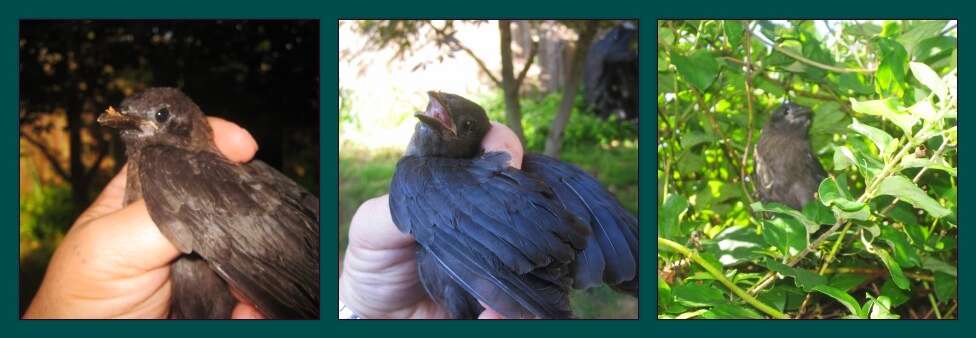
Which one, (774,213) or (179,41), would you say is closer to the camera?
(774,213)

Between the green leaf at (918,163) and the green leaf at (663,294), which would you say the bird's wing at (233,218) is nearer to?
the green leaf at (663,294)

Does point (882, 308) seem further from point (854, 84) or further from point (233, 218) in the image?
point (233, 218)

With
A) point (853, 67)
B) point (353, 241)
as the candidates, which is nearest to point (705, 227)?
point (853, 67)

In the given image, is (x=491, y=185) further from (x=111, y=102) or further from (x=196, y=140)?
(x=111, y=102)

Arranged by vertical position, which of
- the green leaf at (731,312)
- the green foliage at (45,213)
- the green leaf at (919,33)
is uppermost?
the green leaf at (919,33)

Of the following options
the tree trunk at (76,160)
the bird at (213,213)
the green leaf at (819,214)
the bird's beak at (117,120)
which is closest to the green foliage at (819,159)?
the green leaf at (819,214)

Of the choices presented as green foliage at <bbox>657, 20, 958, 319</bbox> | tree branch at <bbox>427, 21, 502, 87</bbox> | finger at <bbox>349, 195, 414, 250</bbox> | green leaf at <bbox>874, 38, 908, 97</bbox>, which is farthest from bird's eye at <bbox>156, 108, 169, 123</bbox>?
green leaf at <bbox>874, 38, 908, 97</bbox>

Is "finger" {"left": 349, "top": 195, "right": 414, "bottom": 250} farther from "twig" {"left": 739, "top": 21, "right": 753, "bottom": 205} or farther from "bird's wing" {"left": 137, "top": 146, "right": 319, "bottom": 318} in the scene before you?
"twig" {"left": 739, "top": 21, "right": 753, "bottom": 205}
